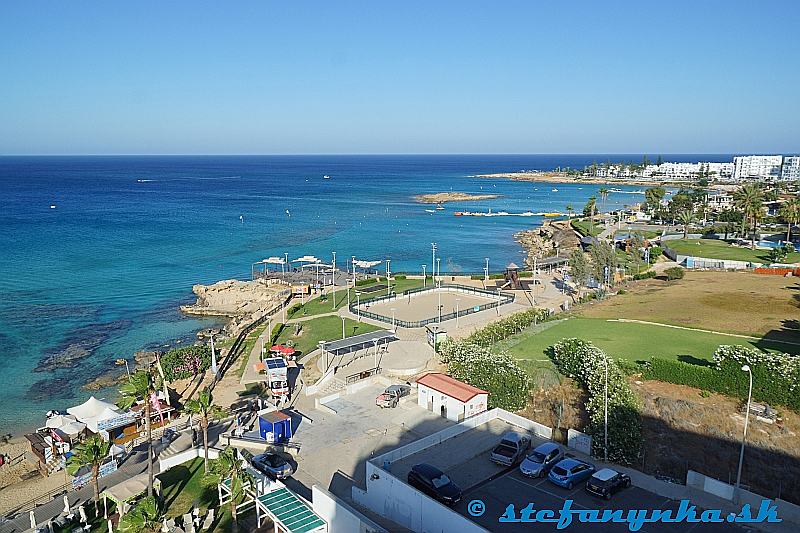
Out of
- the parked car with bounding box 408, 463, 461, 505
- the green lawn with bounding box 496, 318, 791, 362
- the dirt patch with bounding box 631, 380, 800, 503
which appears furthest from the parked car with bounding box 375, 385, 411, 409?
the dirt patch with bounding box 631, 380, 800, 503

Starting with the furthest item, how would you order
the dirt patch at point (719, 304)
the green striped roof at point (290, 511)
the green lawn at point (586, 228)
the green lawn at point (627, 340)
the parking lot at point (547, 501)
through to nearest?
the green lawn at point (586, 228) < the dirt patch at point (719, 304) < the green lawn at point (627, 340) < the green striped roof at point (290, 511) < the parking lot at point (547, 501)

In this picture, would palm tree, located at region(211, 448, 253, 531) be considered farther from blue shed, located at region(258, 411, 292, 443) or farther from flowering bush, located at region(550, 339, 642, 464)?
flowering bush, located at region(550, 339, 642, 464)

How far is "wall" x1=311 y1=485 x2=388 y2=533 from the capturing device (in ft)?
48.1

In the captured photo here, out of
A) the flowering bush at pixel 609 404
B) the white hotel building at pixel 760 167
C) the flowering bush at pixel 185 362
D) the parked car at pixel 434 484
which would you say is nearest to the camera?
the parked car at pixel 434 484

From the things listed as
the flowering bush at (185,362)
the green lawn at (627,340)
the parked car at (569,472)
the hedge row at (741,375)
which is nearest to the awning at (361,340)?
the green lawn at (627,340)

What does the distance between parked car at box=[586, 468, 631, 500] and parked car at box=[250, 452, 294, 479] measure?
9.07 meters

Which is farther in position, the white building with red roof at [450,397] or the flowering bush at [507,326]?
the flowering bush at [507,326]

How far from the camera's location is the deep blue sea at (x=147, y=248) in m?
37.7

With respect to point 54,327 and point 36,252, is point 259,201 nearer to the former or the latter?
point 36,252

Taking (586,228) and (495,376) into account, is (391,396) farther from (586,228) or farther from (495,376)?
(586,228)

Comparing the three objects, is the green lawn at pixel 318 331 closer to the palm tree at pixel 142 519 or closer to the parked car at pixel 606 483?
the palm tree at pixel 142 519

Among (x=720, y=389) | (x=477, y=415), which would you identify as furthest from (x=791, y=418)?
(x=477, y=415)

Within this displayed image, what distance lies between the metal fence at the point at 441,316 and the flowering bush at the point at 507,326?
3263 mm

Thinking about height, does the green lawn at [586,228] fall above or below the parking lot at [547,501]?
below
